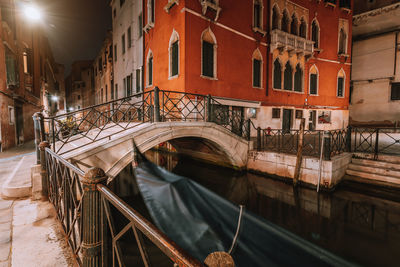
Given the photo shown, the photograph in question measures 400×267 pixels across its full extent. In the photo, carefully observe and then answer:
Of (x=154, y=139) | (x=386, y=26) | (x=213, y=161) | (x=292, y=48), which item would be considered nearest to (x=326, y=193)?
(x=213, y=161)

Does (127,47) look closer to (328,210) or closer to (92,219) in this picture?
(92,219)

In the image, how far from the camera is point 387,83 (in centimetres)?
1711

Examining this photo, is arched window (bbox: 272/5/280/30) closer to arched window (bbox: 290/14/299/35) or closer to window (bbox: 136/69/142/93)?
arched window (bbox: 290/14/299/35)

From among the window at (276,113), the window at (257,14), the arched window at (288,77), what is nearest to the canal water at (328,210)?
the window at (276,113)

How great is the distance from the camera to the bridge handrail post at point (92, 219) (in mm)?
1525

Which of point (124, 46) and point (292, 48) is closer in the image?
point (292, 48)

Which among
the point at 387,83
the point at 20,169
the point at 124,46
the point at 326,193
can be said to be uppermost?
the point at 124,46

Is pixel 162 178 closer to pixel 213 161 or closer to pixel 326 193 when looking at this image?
pixel 326 193

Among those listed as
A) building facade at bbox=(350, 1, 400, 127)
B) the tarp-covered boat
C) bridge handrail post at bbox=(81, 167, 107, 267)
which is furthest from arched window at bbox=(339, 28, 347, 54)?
bridge handrail post at bbox=(81, 167, 107, 267)

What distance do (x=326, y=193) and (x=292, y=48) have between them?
11407 millimetres

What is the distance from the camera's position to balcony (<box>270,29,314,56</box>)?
13023mm

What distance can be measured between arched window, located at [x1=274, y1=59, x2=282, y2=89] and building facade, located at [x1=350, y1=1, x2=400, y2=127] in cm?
1090

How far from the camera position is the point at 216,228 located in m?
1.84

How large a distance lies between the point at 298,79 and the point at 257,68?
496 centimetres
